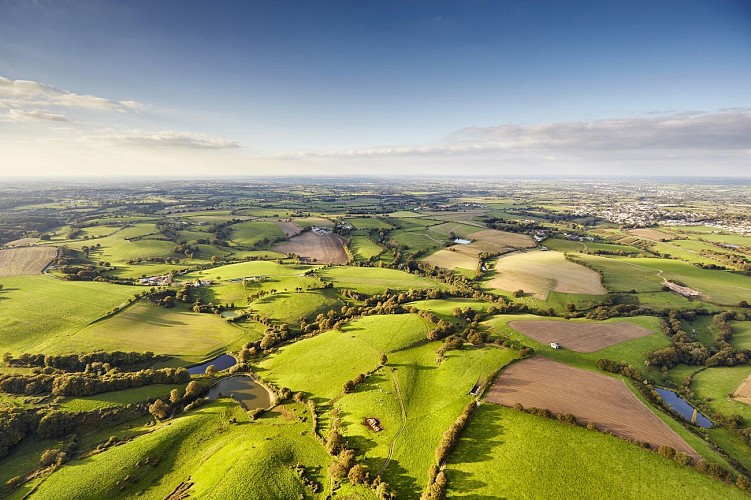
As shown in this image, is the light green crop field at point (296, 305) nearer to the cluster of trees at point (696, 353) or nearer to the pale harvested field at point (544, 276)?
the pale harvested field at point (544, 276)

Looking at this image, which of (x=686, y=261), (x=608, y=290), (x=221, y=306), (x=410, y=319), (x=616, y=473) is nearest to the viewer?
(x=616, y=473)

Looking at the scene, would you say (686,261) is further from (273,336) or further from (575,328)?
(273,336)

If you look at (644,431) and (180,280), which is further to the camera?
(180,280)

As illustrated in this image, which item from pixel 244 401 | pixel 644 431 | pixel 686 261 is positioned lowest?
pixel 244 401

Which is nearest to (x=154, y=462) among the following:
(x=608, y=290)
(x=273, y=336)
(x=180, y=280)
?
(x=273, y=336)

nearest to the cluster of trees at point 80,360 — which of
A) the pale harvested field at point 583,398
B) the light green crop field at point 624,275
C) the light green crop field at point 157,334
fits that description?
the light green crop field at point 157,334

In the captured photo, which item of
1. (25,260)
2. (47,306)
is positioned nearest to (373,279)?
(47,306)

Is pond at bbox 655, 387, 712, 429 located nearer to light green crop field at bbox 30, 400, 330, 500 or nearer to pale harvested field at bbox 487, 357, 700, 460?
pale harvested field at bbox 487, 357, 700, 460
